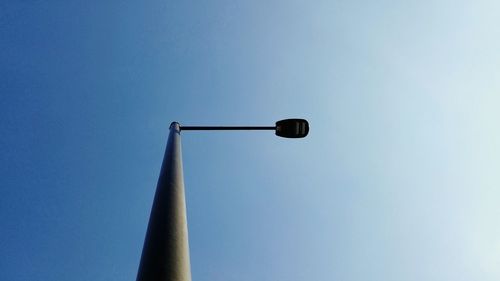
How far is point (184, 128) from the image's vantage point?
7.54m

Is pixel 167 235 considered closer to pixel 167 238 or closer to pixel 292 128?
pixel 167 238

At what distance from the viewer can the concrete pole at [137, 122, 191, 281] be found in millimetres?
3012

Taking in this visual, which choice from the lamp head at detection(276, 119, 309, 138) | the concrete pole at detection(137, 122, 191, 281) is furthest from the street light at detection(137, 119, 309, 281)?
the lamp head at detection(276, 119, 309, 138)

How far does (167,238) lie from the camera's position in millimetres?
3285

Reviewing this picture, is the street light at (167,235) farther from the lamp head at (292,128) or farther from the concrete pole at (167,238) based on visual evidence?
the lamp head at (292,128)

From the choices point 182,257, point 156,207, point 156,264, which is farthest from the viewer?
point 156,207

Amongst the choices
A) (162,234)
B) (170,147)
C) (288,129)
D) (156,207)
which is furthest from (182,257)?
(288,129)

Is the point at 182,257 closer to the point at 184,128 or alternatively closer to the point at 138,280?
the point at 138,280

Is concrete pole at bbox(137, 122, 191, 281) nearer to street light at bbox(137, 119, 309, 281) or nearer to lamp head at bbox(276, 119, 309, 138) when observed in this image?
street light at bbox(137, 119, 309, 281)

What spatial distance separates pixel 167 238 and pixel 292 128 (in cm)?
438

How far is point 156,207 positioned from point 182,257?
2.23 feet

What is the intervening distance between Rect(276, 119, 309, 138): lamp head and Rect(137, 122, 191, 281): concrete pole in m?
3.28

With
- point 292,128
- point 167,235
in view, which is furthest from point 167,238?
point 292,128

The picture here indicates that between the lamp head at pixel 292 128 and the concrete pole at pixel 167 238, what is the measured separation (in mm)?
3284
